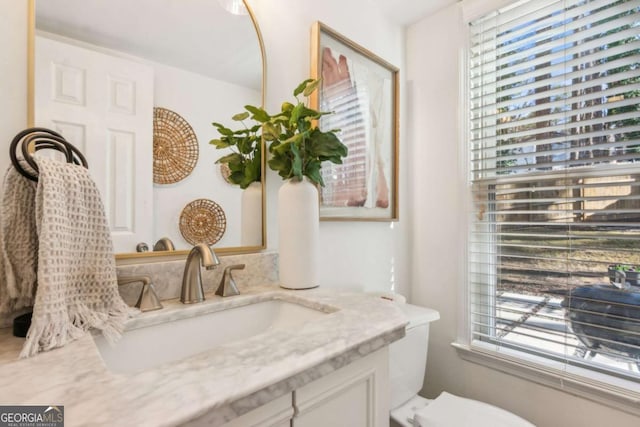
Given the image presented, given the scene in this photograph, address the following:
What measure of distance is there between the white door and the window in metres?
1.35

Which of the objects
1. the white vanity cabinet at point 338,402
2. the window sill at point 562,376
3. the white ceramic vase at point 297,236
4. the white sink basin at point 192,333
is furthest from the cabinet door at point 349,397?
the window sill at point 562,376

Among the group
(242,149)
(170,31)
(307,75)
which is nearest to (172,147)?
(242,149)

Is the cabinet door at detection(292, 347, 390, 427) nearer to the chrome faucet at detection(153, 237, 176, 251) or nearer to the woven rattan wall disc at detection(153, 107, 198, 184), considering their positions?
the chrome faucet at detection(153, 237, 176, 251)

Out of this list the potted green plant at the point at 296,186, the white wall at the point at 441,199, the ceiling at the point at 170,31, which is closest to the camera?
the ceiling at the point at 170,31

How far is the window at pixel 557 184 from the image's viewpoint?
111cm

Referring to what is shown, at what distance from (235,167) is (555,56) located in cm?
132

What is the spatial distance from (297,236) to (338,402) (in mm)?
484

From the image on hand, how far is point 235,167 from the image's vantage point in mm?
1026

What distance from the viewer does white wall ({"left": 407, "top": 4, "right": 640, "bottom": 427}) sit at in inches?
57.9

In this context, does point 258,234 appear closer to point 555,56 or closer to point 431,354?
point 431,354

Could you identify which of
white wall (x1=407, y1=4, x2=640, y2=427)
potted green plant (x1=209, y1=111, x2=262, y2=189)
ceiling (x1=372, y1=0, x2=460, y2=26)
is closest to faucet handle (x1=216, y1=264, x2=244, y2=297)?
potted green plant (x1=209, y1=111, x2=262, y2=189)

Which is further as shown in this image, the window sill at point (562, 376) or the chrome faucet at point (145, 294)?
the window sill at point (562, 376)

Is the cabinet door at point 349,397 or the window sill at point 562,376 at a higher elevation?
the cabinet door at point 349,397

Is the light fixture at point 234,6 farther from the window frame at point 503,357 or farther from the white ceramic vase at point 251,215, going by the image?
the window frame at point 503,357
